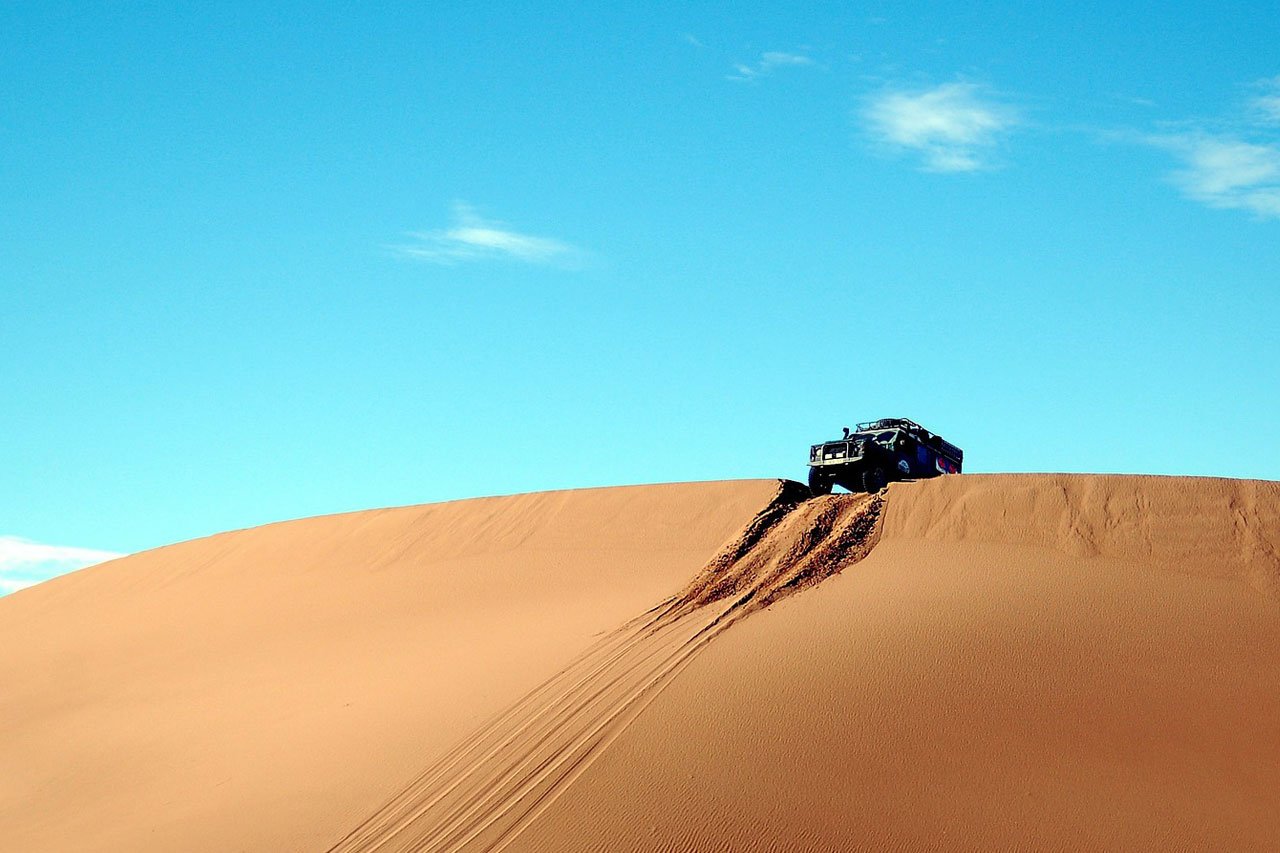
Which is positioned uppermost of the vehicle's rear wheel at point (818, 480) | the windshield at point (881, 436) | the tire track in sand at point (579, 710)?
the windshield at point (881, 436)

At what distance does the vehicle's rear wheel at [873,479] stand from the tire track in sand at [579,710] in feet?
13.7

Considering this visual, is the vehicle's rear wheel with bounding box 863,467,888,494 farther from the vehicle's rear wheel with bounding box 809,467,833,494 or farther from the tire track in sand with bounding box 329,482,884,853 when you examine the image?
the tire track in sand with bounding box 329,482,884,853

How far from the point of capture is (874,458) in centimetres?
2316

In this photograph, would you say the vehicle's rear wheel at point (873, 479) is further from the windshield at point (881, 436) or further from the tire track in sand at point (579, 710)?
the tire track in sand at point (579, 710)

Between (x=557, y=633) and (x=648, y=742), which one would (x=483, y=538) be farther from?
(x=648, y=742)

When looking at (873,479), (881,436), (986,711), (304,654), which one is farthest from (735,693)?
(881,436)

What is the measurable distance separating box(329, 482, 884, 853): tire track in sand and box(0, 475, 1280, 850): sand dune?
0.16 ft

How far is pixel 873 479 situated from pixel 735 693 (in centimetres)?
1034

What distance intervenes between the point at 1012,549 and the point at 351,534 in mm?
15622

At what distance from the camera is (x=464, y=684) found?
15461mm

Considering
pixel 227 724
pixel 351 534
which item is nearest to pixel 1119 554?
pixel 227 724

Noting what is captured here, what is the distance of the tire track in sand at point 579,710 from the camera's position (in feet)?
39.5

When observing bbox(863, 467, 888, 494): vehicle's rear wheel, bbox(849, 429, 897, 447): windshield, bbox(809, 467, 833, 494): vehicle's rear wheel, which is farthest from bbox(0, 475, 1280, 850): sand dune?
bbox(849, 429, 897, 447): windshield

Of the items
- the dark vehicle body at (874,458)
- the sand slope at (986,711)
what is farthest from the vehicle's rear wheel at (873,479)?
the sand slope at (986,711)
